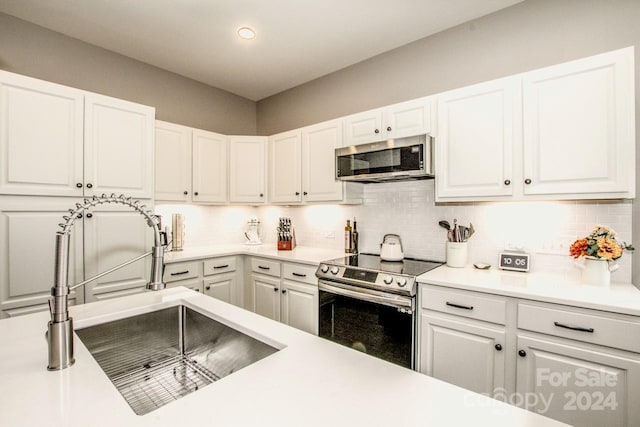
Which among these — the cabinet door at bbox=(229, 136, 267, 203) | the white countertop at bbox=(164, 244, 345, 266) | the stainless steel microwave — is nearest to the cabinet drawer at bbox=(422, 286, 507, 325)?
the stainless steel microwave

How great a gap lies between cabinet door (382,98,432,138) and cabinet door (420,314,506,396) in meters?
1.41

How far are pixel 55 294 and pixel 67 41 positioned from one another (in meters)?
2.95

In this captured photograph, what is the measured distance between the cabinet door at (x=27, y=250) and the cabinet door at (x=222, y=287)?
1057mm

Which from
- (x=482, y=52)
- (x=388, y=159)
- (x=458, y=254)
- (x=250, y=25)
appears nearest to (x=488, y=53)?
(x=482, y=52)

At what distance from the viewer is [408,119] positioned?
2434 millimetres

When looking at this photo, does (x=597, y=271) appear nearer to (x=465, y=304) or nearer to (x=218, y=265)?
(x=465, y=304)

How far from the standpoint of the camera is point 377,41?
9.11 ft

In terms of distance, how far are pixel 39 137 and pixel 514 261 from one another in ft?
11.1

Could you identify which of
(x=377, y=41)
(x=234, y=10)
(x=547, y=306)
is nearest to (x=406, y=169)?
(x=547, y=306)

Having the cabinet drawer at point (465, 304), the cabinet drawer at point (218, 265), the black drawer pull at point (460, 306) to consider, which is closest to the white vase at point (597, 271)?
the cabinet drawer at point (465, 304)

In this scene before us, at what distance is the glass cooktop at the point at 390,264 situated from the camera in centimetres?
216

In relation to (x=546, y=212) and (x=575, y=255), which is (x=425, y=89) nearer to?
(x=546, y=212)

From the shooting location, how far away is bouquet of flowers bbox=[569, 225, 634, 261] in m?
1.64

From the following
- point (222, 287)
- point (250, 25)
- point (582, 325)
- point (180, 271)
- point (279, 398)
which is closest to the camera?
point (279, 398)
